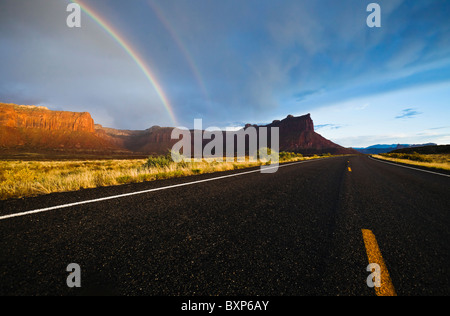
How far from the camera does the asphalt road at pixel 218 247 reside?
139 centimetres

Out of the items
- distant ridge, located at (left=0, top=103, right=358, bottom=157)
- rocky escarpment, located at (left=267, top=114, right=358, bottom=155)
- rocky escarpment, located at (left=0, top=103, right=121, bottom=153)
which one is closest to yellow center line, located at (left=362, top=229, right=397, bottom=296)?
distant ridge, located at (left=0, top=103, right=358, bottom=157)

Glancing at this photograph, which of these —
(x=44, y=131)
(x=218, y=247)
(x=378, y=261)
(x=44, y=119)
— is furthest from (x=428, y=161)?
(x=44, y=119)

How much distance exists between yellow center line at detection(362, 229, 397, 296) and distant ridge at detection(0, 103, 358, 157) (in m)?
90.3

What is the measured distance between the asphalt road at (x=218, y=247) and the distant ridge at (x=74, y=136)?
88.8m

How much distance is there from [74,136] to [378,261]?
5293 inches

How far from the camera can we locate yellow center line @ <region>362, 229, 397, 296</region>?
4.42 feet

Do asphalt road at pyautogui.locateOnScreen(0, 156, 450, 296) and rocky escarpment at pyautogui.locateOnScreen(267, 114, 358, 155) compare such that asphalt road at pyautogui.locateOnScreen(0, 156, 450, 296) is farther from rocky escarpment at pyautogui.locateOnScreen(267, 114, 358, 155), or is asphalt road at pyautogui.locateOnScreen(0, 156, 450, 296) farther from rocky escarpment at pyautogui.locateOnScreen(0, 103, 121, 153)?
rocky escarpment at pyautogui.locateOnScreen(0, 103, 121, 153)

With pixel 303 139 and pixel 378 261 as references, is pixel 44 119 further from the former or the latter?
pixel 303 139

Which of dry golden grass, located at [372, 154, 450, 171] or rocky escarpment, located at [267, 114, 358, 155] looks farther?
rocky escarpment, located at [267, 114, 358, 155]

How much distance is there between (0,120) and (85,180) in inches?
5819

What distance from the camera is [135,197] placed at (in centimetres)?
379

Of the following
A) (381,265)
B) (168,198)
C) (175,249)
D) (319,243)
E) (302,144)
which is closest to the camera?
(381,265)
